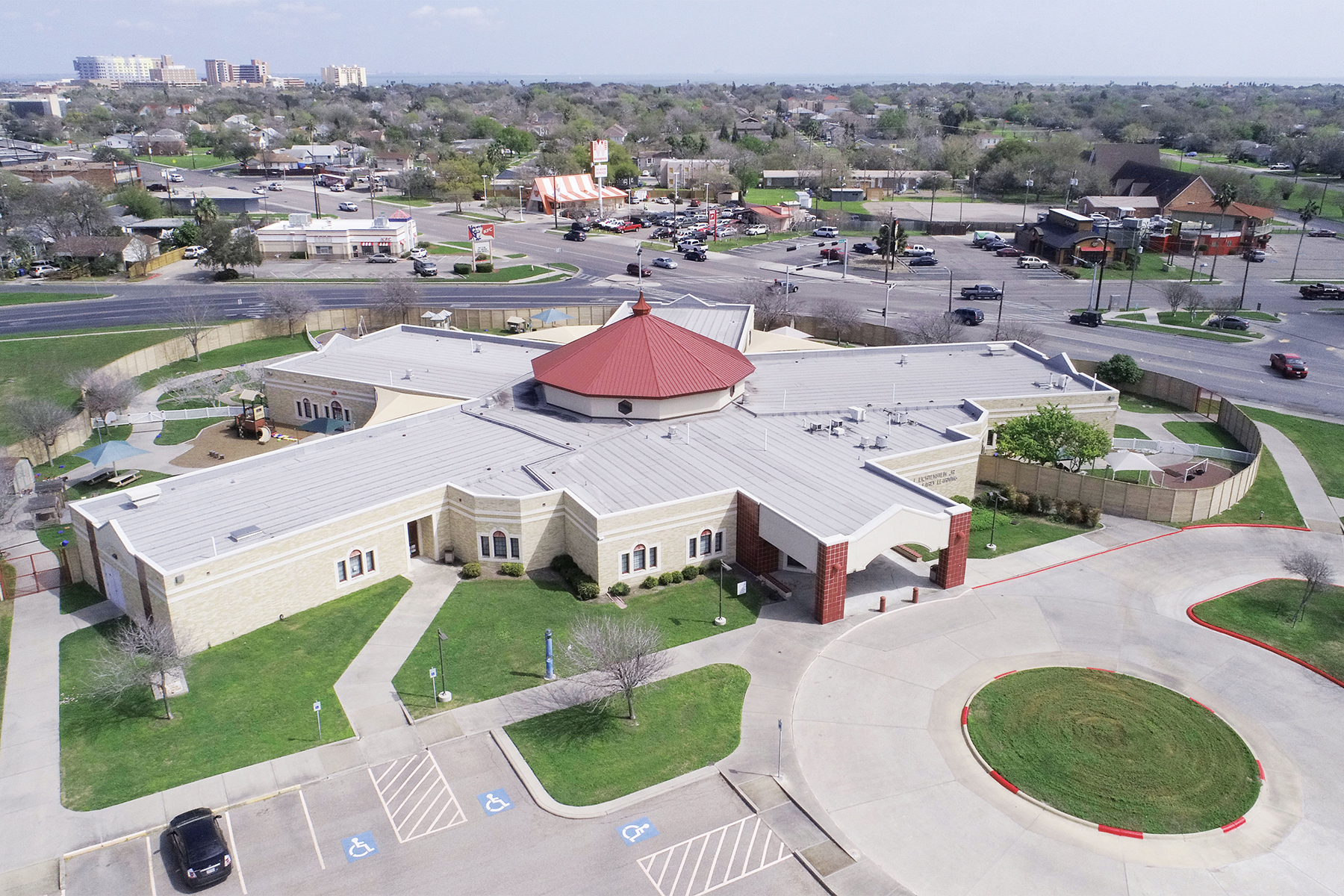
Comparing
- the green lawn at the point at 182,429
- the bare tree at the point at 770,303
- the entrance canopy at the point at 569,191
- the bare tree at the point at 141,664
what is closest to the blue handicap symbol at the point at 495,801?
the bare tree at the point at 141,664

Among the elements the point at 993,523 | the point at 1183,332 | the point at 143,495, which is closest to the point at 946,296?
the point at 1183,332

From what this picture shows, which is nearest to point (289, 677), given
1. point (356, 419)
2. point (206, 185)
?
point (356, 419)

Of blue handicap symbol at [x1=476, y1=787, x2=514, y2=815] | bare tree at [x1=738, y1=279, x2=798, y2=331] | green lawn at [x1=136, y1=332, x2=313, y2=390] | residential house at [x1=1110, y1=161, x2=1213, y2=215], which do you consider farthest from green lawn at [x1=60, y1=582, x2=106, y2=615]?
residential house at [x1=1110, y1=161, x2=1213, y2=215]

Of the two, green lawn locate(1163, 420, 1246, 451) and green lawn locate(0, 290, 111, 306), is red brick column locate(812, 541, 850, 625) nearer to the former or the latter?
green lawn locate(1163, 420, 1246, 451)

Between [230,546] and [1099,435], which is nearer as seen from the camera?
[230,546]

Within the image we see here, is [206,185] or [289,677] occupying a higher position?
[206,185]

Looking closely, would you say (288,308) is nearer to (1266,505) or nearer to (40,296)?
(40,296)

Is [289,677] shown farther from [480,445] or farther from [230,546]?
[480,445]
